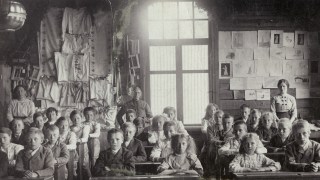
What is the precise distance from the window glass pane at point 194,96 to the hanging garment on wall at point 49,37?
7.78ft

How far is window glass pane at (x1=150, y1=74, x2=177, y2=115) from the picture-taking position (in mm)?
8773

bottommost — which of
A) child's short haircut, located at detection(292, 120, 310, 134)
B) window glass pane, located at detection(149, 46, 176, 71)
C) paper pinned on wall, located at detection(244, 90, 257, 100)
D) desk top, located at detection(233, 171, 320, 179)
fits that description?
desk top, located at detection(233, 171, 320, 179)

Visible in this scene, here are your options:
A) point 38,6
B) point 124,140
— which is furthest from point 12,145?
point 38,6

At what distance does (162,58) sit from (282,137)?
11.2ft

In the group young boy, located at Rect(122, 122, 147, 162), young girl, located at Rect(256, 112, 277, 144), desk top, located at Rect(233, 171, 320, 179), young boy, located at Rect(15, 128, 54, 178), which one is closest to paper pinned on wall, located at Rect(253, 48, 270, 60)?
young girl, located at Rect(256, 112, 277, 144)

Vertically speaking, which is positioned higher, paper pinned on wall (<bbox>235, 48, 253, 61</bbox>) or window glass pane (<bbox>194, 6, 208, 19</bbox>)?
window glass pane (<bbox>194, 6, 208, 19</bbox>)

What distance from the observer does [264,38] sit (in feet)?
28.2

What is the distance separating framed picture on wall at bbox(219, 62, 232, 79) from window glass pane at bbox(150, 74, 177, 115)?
85 cm

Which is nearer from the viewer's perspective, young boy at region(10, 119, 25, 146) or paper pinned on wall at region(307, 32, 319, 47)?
young boy at region(10, 119, 25, 146)

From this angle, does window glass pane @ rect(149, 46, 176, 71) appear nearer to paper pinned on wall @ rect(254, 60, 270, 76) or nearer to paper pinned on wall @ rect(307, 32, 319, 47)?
paper pinned on wall @ rect(254, 60, 270, 76)

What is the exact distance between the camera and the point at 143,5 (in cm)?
860

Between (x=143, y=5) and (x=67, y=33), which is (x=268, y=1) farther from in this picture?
(x=67, y=33)

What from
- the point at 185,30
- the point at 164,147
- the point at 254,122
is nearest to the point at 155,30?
the point at 185,30

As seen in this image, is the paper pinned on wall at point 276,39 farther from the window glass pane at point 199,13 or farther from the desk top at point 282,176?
the desk top at point 282,176
